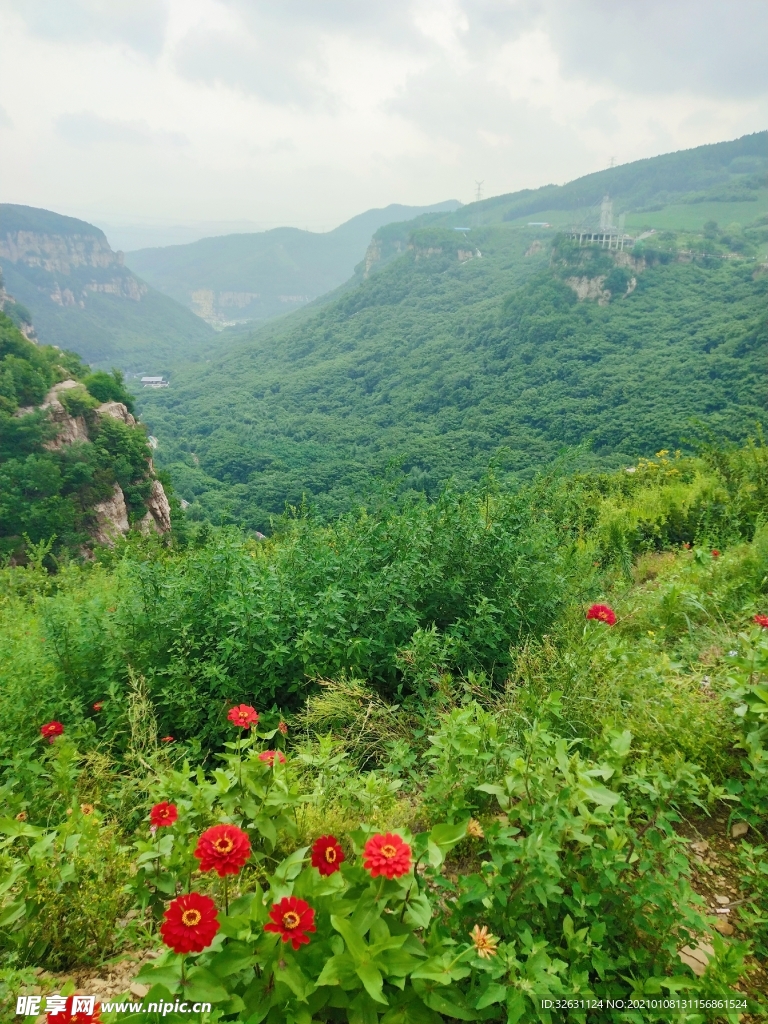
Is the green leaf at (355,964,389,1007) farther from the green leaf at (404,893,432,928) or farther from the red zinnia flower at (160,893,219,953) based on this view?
the red zinnia flower at (160,893,219,953)

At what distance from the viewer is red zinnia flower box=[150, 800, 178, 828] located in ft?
5.21

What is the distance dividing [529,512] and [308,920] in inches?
118

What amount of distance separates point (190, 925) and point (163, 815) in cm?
41

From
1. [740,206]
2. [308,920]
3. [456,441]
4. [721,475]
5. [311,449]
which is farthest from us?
[740,206]

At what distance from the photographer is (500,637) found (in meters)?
3.19

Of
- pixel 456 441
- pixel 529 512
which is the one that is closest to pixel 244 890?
pixel 529 512

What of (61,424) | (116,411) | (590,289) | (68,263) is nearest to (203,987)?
(61,424)

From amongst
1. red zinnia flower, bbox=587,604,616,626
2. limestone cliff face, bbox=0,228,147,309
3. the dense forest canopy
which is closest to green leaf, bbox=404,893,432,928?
red zinnia flower, bbox=587,604,616,626

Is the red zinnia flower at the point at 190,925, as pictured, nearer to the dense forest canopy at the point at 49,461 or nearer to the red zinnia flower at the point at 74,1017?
the red zinnia flower at the point at 74,1017

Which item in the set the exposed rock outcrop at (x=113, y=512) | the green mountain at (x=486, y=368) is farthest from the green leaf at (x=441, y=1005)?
the exposed rock outcrop at (x=113, y=512)

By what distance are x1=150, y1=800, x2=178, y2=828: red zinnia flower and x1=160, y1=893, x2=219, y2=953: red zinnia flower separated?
1.17ft

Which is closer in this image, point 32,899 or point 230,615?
point 32,899

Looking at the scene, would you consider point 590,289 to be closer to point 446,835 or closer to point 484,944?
point 446,835

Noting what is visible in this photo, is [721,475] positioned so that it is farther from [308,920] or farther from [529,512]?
[308,920]
